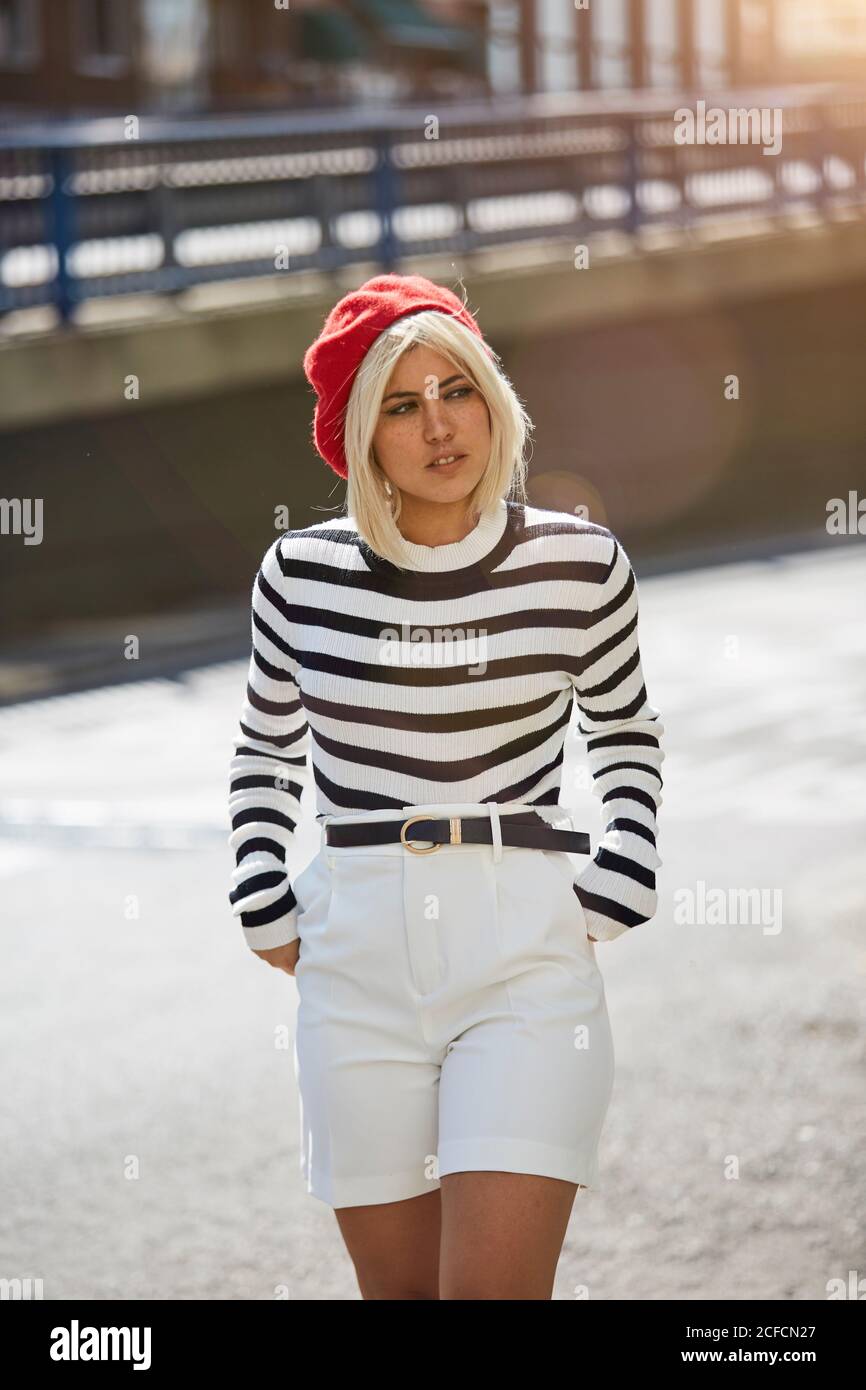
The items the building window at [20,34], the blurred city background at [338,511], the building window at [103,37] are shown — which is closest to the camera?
the blurred city background at [338,511]

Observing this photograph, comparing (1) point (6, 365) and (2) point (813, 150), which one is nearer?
(1) point (6, 365)

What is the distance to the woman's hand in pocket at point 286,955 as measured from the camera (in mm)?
3002

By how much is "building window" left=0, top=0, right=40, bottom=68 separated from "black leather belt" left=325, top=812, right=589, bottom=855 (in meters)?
29.3

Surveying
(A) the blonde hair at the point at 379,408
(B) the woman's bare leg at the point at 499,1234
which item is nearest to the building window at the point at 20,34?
(A) the blonde hair at the point at 379,408

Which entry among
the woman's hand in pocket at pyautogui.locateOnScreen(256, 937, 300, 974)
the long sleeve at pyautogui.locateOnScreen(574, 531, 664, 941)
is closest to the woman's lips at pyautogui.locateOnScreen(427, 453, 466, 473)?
the long sleeve at pyautogui.locateOnScreen(574, 531, 664, 941)

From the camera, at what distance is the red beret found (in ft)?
9.61

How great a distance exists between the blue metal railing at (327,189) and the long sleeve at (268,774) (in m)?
9.86

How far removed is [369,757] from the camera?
2902 mm

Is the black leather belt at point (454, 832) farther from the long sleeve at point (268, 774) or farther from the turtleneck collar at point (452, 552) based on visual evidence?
the turtleneck collar at point (452, 552)

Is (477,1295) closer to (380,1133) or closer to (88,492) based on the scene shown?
(380,1133)

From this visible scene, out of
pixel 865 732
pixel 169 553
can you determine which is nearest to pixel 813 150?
pixel 169 553

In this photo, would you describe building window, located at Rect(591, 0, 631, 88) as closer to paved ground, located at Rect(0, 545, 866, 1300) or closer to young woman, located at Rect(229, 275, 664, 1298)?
paved ground, located at Rect(0, 545, 866, 1300)

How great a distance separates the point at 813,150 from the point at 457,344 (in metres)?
19.4

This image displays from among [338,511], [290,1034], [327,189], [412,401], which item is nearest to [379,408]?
[412,401]
